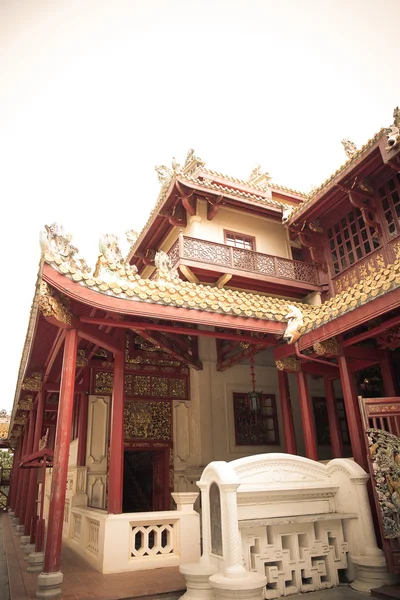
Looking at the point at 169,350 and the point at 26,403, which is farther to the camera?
the point at 26,403

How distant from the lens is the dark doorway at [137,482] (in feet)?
44.9

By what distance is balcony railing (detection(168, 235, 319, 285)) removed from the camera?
439 inches

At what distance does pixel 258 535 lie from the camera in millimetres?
5301

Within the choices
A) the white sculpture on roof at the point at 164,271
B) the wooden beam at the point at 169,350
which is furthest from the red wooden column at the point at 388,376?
the white sculpture on roof at the point at 164,271

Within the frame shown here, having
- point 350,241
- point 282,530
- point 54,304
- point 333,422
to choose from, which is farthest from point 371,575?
point 350,241

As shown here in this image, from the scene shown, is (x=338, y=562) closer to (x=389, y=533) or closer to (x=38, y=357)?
(x=389, y=533)

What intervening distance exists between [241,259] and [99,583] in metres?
8.30

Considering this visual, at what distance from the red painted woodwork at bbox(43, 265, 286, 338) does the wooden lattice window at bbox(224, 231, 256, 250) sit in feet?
17.6

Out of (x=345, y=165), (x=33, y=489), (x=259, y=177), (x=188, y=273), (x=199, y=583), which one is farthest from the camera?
(x=259, y=177)

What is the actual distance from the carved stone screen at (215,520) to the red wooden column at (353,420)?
2.68 meters

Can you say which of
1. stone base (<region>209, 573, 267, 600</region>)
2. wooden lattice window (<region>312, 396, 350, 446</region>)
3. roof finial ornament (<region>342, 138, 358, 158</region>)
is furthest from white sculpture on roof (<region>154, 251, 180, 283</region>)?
roof finial ornament (<region>342, 138, 358, 158</region>)

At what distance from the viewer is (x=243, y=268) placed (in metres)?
11.6

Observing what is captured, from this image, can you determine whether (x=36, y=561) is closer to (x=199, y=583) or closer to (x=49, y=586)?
(x=49, y=586)

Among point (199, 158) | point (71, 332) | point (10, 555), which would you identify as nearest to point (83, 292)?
point (71, 332)
